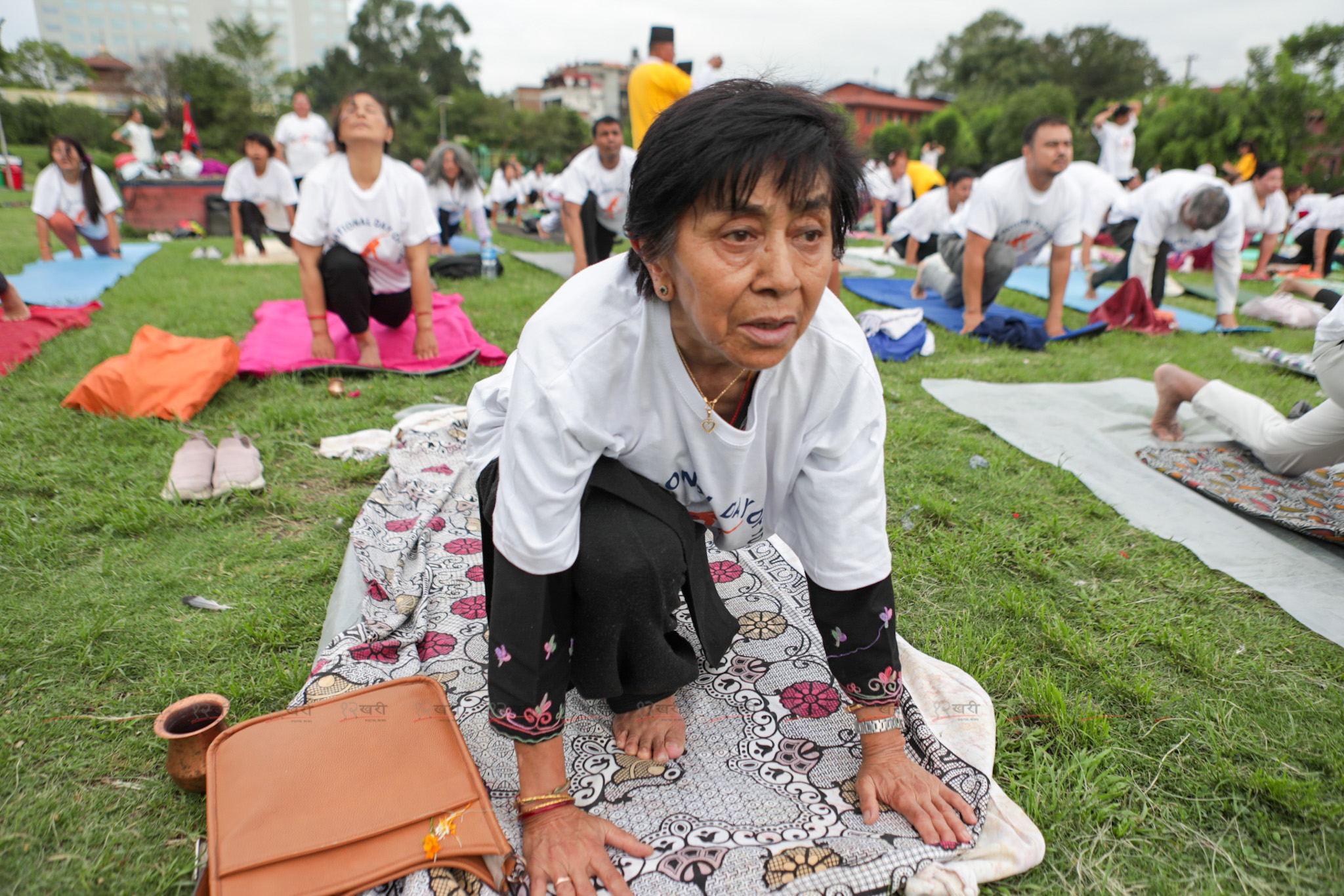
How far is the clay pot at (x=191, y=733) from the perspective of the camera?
148 cm

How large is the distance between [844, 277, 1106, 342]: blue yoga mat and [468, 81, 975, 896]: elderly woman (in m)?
4.76

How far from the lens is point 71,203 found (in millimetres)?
8359

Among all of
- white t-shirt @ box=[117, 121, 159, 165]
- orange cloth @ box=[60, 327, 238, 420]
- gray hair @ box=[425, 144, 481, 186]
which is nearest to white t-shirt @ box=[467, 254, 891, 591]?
orange cloth @ box=[60, 327, 238, 420]

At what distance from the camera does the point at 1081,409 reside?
13.2ft

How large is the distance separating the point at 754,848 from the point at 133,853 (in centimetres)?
116

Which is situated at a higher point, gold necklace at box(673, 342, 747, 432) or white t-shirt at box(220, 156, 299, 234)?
white t-shirt at box(220, 156, 299, 234)

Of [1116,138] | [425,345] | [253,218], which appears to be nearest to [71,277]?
[253,218]

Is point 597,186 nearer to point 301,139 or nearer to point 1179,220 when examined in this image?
point 1179,220

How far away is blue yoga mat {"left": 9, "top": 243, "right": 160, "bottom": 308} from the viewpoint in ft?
20.7

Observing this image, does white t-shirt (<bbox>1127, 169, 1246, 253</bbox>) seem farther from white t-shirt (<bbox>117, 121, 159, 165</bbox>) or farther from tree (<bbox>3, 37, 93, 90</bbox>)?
tree (<bbox>3, 37, 93, 90</bbox>)

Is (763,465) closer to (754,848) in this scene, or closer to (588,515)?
(588,515)

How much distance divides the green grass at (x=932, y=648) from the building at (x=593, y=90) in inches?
2833

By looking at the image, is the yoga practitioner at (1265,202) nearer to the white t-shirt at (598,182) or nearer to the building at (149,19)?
the white t-shirt at (598,182)

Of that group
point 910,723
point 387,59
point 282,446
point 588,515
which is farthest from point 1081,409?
point 387,59
